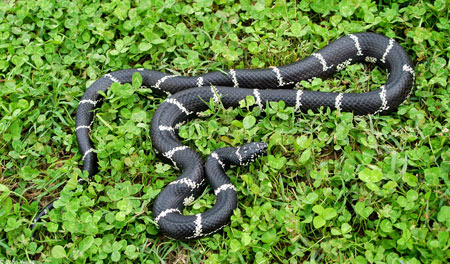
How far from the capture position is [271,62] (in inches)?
267

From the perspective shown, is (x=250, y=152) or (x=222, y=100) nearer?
(x=250, y=152)

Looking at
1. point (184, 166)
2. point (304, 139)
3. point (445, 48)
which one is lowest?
point (184, 166)

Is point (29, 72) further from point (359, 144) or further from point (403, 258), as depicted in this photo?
point (403, 258)

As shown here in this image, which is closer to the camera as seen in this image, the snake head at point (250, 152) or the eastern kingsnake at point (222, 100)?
the eastern kingsnake at point (222, 100)

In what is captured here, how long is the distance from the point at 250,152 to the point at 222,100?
109 cm

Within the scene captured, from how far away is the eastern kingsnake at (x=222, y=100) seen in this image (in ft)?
17.6

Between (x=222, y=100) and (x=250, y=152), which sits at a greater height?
(x=222, y=100)

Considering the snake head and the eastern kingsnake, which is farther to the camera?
the snake head

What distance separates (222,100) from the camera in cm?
634

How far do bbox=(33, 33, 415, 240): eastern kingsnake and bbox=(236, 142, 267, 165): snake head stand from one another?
13 millimetres

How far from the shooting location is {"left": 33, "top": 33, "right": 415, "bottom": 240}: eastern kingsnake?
17.6 ft

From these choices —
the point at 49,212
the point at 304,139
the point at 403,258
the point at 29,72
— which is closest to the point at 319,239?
the point at 403,258

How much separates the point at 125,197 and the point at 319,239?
252 cm

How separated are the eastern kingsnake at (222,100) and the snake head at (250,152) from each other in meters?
0.01
